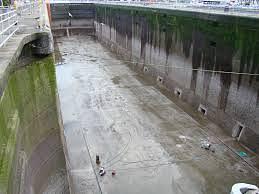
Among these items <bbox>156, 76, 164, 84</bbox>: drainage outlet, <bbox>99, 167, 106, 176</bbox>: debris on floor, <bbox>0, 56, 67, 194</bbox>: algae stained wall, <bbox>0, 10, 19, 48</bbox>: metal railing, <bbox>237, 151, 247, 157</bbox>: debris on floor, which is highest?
<bbox>0, 10, 19, 48</bbox>: metal railing

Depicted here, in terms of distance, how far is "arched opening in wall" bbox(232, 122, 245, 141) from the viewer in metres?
10.9

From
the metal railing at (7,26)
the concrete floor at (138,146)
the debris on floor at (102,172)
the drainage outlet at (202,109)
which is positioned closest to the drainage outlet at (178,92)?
the concrete floor at (138,146)

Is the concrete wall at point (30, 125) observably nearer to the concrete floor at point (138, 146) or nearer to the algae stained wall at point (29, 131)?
the algae stained wall at point (29, 131)

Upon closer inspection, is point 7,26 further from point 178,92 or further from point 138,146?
point 178,92

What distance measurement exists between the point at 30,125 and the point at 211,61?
9650mm

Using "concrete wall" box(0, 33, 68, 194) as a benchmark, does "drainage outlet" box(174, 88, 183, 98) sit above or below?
below

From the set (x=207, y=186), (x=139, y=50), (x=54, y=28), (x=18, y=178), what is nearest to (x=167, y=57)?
(x=139, y=50)

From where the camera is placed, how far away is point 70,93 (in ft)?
54.7

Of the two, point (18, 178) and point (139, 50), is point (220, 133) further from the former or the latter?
point (139, 50)

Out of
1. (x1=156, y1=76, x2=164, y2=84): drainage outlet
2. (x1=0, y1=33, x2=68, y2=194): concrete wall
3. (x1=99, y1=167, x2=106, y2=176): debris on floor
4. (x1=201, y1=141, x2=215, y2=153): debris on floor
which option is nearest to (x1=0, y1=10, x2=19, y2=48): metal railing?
(x1=0, y1=33, x2=68, y2=194): concrete wall

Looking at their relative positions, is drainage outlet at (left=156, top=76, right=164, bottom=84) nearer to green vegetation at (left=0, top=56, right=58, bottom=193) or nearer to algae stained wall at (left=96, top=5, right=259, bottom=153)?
algae stained wall at (left=96, top=5, right=259, bottom=153)

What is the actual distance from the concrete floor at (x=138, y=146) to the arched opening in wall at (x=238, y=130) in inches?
31.6

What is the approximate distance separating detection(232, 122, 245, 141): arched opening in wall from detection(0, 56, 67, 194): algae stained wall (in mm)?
7506

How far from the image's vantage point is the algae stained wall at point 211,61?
10547mm
